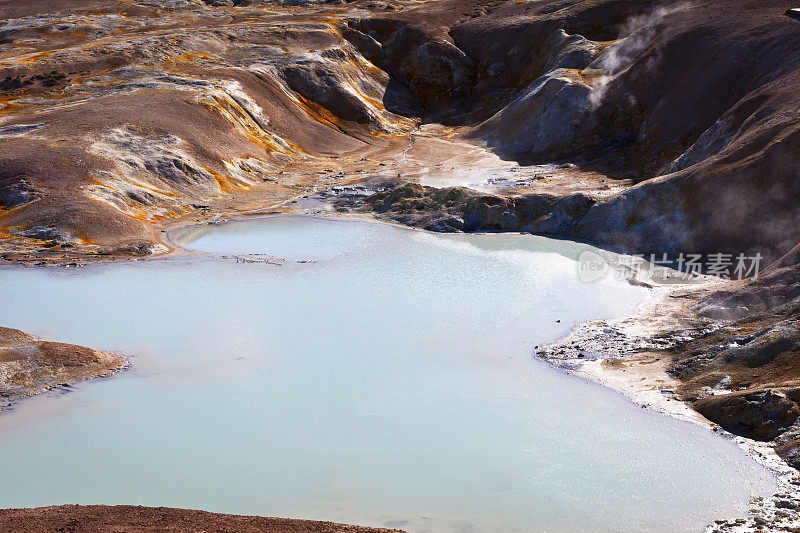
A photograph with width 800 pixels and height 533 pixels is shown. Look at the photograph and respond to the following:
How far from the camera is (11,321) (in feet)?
85.7

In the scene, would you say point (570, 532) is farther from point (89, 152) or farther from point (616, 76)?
point (616, 76)

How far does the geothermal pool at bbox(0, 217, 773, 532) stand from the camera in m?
15.8

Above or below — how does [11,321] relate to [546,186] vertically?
below

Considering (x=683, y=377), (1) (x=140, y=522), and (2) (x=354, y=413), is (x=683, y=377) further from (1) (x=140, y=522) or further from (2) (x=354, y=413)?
(1) (x=140, y=522)

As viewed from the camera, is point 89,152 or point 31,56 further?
point 31,56

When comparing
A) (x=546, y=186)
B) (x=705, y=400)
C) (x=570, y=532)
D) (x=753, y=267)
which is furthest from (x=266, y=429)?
(x=546, y=186)

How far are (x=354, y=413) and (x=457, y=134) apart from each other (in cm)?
4314

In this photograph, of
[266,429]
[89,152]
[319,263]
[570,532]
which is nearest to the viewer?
[570,532]

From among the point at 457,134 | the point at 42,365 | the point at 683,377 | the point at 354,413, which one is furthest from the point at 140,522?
the point at 457,134

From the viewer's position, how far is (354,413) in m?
19.6

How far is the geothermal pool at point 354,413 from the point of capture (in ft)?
51.9

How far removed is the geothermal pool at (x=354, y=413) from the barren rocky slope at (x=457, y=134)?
3411 millimetres

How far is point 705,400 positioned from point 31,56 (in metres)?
56.3

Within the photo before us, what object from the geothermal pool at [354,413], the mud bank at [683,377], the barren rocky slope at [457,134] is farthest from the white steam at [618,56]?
the mud bank at [683,377]
